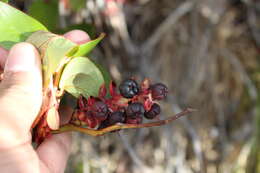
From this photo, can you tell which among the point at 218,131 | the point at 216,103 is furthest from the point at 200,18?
the point at 218,131

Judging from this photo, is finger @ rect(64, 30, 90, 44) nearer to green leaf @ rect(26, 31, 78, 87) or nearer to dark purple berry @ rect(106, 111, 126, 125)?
green leaf @ rect(26, 31, 78, 87)

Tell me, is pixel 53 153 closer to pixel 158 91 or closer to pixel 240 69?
pixel 158 91

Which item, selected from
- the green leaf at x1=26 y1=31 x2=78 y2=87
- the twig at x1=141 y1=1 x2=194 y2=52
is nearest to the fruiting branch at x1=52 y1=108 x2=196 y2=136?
the green leaf at x1=26 y1=31 x2=78 y2=87

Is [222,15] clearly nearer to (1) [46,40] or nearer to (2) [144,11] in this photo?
(2) [144,11]

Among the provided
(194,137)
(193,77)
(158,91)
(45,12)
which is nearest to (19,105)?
(158,91)

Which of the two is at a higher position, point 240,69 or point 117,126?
point 240,69

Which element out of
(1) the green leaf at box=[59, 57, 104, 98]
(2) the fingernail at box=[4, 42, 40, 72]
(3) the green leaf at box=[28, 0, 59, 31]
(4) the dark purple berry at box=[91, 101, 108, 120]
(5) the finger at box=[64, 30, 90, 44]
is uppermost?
(3) the green leaf at box=[28, 0, 59, 31]
